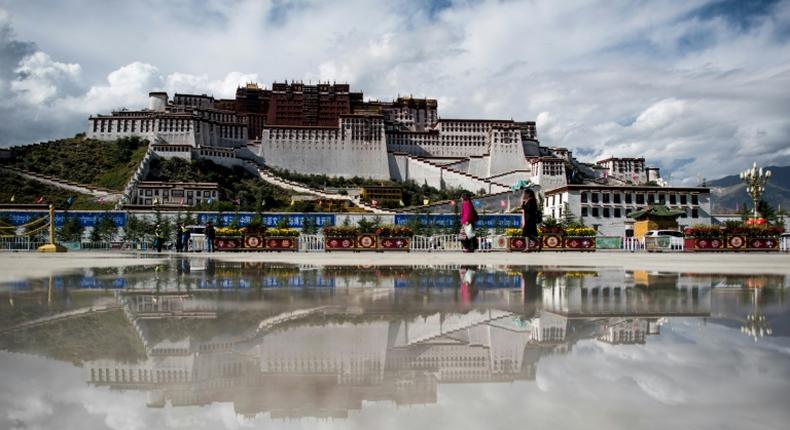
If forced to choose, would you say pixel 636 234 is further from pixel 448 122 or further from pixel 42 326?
pixel 448 122

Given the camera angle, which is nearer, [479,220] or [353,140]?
[479,220]

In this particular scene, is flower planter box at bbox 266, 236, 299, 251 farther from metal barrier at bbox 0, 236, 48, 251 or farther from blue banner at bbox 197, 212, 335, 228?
blue banner at bbox 197, 212, 335, 228

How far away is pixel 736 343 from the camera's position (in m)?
3.72

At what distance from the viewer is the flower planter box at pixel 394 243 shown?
24.2m

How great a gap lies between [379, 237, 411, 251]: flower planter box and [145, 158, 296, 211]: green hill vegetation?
4186cm

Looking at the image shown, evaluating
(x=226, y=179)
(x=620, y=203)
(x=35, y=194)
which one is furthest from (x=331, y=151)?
(x=620, y=203)

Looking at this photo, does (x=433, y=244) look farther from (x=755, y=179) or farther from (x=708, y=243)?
(x=755, y=179)

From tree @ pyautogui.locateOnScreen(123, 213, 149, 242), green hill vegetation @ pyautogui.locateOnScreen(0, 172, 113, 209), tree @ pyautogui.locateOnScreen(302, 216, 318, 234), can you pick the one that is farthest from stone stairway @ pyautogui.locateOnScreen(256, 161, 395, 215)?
tree @ pyautogui.locateOnScreen(123, 213, 149, 242)

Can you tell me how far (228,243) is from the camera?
957 inches

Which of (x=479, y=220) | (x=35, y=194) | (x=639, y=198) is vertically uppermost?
(x=35, y=194)

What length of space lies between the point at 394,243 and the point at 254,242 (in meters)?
6.01

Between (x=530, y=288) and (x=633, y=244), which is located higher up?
(x=633, y=244)

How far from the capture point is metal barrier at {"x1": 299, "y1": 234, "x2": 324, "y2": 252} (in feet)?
81.8

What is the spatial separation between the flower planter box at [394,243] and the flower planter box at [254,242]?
16.9ft
